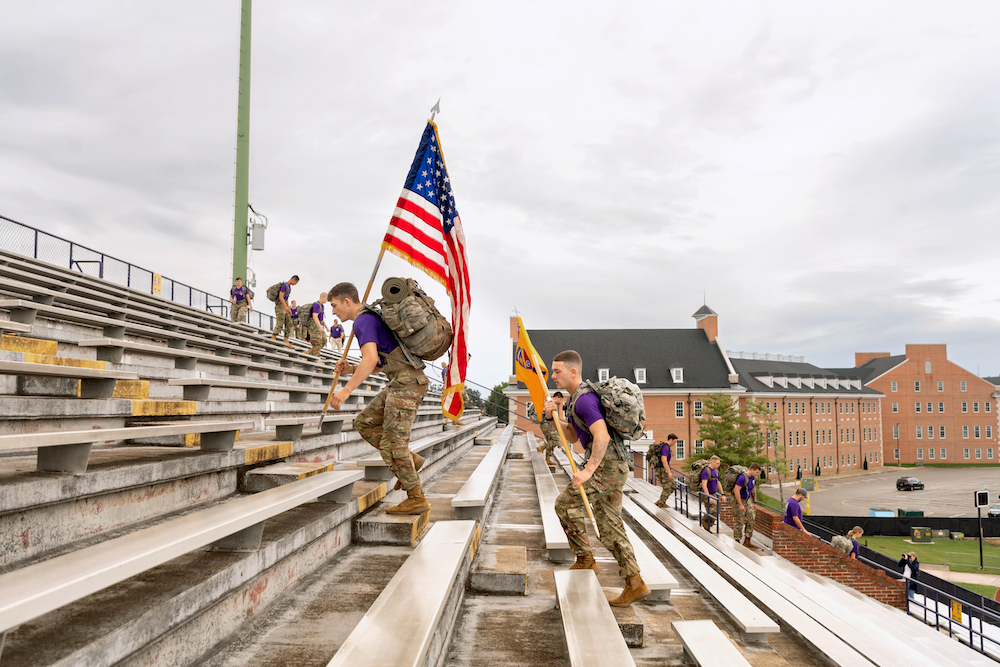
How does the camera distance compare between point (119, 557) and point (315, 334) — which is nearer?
point (119, 557)

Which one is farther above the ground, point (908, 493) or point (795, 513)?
point (795, 513)

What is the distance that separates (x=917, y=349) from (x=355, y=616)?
92187mm

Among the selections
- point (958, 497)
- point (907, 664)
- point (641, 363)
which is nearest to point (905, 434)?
point (958, 497)

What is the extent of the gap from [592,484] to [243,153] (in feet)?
85.4

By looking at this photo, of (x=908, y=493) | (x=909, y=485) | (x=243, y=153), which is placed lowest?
(x=908, y=493)

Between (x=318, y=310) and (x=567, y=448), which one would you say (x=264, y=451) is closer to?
(x=567, y=448)

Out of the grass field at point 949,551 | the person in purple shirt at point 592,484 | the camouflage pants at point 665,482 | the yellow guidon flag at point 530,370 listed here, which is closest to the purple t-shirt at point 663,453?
the camouflage pants at point 665,482

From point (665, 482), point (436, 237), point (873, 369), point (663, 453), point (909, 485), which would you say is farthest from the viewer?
point (873, 369)

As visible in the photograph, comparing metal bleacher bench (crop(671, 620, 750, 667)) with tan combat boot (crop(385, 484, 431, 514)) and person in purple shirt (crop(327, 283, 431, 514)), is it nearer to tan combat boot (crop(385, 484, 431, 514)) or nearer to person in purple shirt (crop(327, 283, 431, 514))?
tan combat boot (crop(385, 484, 431, 514))

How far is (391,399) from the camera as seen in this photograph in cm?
471

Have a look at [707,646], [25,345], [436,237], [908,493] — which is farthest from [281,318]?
[908,493]

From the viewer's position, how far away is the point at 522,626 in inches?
138

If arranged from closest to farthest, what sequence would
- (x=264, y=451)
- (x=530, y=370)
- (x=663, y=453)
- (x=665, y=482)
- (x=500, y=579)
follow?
(x=500, y=579)
(x=264, y=451)
(x=530, y=370)
(x=663, y=453)
(x=665, y=482)

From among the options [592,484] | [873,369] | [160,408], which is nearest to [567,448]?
[592,484]
